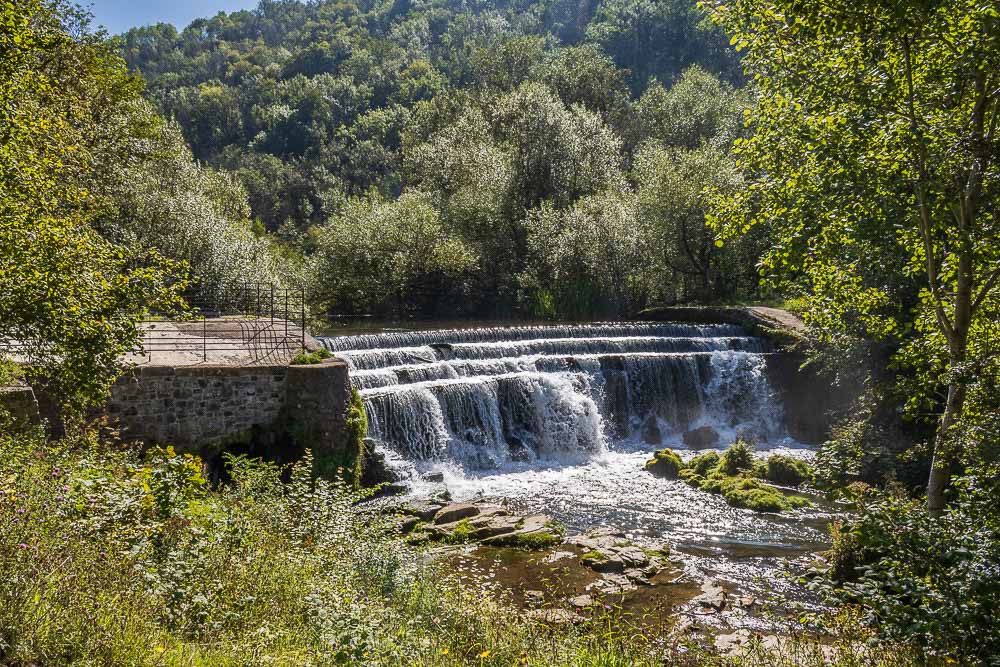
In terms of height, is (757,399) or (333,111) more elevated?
(333,111)

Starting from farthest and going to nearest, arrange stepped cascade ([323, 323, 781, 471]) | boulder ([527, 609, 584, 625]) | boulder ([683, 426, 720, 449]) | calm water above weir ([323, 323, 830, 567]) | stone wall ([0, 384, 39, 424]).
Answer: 1. boulder ([683, 426, 720, 449])
2. stepped cascade ([323, 323, 781, 471])
3. calm water above weir ([323, 323, 830, 567])
4. stone wall ([0, 384, 39, 424])
5. boulder ([527, 609, 584, 625])

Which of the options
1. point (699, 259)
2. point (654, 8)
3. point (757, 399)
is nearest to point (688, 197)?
point (699, 259)

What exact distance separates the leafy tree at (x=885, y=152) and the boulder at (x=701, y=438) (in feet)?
33.5

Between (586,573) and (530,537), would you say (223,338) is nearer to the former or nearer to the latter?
(530,537)

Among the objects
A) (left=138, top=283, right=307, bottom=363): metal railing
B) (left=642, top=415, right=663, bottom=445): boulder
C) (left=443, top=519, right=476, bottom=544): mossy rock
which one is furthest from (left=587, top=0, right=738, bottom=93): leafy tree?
(left=443, top=519, right=476, bottom=544): mossy rock

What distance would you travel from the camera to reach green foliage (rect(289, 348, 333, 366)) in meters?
12.2

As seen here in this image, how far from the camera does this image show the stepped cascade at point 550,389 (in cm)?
1493

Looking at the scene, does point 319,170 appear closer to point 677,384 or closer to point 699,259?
point 699,259

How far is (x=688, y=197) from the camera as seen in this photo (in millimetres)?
26750

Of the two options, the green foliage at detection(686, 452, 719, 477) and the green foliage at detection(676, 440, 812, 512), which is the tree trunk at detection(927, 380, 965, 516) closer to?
the green foliage at detection(676, 440, 812, 512)

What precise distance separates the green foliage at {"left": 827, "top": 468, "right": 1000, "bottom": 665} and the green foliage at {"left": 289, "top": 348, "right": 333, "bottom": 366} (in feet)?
30.9

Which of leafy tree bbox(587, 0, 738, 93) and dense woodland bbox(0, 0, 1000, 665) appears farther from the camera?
leafy tree bbox(587, 0, 738, 93)

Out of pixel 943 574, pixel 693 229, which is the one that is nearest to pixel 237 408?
pixel 943 574

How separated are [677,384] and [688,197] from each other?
10.7 metres
